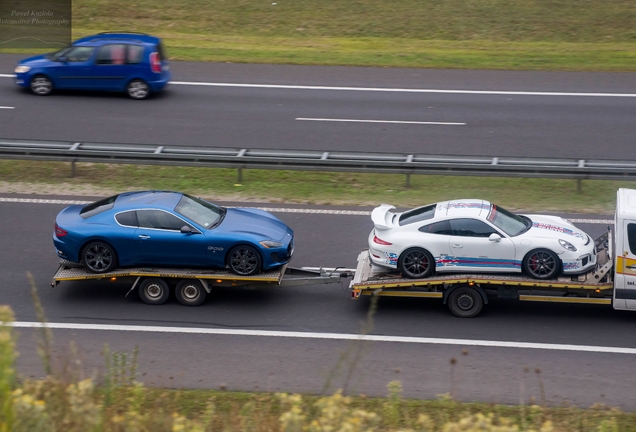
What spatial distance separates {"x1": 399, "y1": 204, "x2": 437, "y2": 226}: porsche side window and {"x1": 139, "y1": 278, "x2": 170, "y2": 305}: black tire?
11.8ft

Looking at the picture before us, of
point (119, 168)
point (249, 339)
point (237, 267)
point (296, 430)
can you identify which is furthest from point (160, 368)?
point (119, 168)

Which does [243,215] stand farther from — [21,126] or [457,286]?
[21,126]

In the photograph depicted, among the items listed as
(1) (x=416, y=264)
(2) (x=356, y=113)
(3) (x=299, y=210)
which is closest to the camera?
(1) (x=416, y=264)

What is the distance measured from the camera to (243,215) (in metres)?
13.0

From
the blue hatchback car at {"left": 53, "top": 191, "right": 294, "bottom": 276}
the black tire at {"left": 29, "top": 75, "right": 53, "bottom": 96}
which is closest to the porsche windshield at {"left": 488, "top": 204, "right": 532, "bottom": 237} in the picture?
the blue hatchback car at {"left": 53, "top": 191, "right": 294, "bottom": 276}

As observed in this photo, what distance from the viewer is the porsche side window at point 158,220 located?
12156mm

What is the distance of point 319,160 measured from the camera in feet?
57.0

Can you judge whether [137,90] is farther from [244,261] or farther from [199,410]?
[199,410]

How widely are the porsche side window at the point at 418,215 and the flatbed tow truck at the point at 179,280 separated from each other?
5.24 feet

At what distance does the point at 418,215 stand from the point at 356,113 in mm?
10022

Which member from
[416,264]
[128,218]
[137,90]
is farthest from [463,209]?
[137,90]

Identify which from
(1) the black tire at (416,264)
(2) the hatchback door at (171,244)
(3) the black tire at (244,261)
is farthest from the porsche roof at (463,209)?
(2) the hatchback door at (171,244)

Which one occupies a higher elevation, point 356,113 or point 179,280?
point 356,113

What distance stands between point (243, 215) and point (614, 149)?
1027 centimetres
